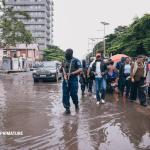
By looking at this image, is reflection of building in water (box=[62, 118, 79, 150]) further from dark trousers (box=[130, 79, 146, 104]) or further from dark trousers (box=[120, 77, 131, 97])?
dark trousers (box=[120, 77, 131, 97])

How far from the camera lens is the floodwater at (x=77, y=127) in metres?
7.11

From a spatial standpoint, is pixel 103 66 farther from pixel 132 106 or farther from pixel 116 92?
pixel 116 92

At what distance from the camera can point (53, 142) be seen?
729 cm

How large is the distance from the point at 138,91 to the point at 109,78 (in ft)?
12.4

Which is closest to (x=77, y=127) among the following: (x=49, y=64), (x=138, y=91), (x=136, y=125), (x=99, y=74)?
(x=136, y=125)

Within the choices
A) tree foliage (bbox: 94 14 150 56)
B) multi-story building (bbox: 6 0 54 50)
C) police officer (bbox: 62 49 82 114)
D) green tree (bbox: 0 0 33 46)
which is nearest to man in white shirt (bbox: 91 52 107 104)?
police officer (bbox: 62 49 82 114)

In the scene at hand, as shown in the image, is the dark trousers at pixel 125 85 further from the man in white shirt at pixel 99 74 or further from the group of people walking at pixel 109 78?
the man in white shirt at pixel 99 74

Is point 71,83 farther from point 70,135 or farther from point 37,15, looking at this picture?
point 37,15

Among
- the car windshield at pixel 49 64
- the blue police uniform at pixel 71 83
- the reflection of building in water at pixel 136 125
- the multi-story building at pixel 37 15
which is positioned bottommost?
the reflection of building in water at pixel 136 125

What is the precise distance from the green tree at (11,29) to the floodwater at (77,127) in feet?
132

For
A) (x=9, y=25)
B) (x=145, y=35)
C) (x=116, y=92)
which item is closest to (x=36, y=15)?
(x=9, y=25)

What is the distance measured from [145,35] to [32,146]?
107 ft

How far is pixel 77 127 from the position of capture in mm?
8750

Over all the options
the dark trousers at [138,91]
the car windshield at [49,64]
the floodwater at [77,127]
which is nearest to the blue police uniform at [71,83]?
the floodwater at [77,127]
